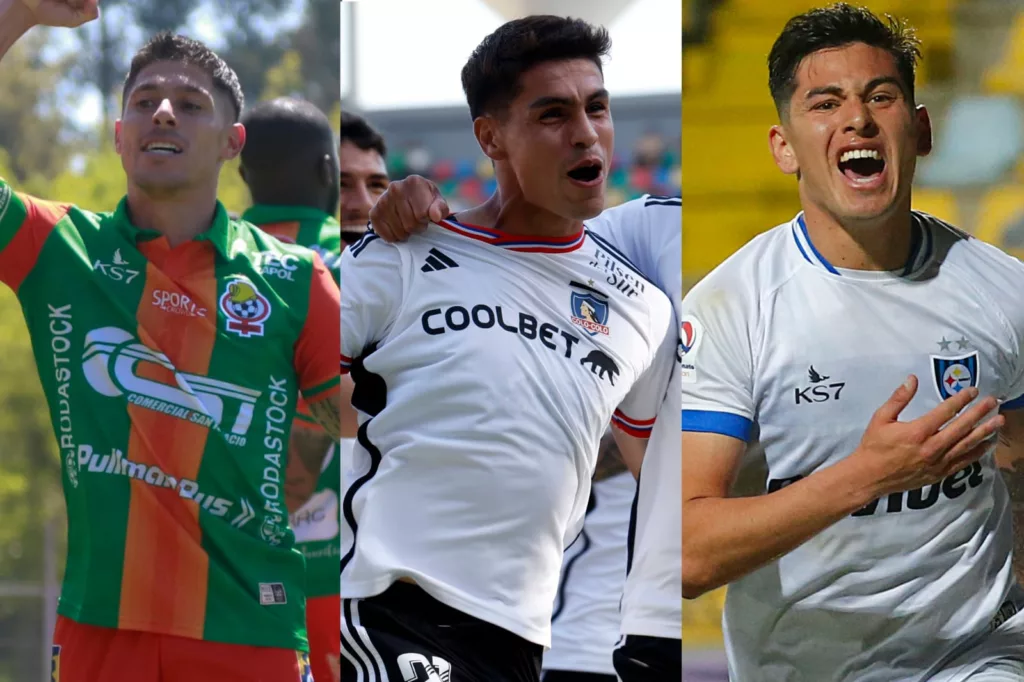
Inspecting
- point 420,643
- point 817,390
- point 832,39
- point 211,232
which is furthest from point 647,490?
point 211,232

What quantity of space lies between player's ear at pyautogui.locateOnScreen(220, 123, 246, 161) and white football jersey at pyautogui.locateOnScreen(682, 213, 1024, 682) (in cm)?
133

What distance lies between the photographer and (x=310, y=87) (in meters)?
3.44

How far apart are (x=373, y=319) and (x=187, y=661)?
102 centimetres

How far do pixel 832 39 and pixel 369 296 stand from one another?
4.13 feet

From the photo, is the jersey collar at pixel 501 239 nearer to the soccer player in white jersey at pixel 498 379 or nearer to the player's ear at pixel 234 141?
the soccer player in white jersey at pixel 498 379

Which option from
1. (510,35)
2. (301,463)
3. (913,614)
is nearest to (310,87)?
(510,35)

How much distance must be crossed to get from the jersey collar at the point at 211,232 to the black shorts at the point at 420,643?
1.02m

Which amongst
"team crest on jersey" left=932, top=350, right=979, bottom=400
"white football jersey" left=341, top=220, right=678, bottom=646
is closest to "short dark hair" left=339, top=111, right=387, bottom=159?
"white football jersey" left=341, top=220, right=678, bottom=646

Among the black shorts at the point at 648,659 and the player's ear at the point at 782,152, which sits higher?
the player's ear at the point at 782,152

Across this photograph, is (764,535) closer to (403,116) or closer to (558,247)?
(558,247)

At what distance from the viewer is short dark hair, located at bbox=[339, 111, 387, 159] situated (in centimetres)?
312

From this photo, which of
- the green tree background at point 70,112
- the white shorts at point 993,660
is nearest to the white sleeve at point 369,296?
the green tree background at point 70,112

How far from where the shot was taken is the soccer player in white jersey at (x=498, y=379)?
2.99m

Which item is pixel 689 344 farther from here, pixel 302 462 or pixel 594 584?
pixel 302 462
